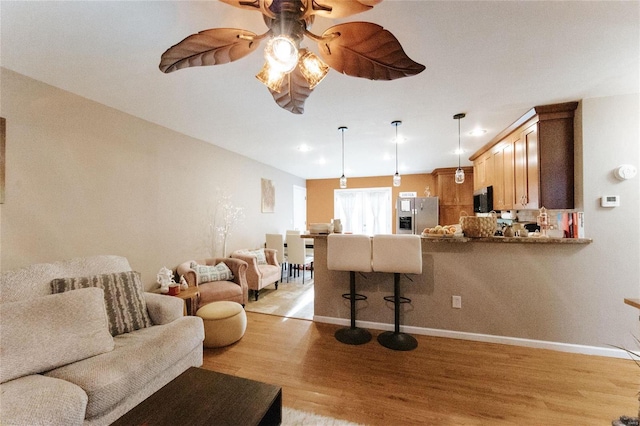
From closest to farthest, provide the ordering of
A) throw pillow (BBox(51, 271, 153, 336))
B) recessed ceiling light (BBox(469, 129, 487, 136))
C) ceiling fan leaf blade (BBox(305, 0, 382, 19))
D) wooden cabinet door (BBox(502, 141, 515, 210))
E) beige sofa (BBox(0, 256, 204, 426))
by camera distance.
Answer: ceiling fan leaf blade (BBox(305, 0, 382, 19)), beige sofa (BBox(0, 256, 204, 426)), throw pillow (BBox(51, 271, 153, 336)), wooden cabinet door (BBox(502, 141, 515, 210)), recessed ceiling light (BBox(469, 129, 487, 136))

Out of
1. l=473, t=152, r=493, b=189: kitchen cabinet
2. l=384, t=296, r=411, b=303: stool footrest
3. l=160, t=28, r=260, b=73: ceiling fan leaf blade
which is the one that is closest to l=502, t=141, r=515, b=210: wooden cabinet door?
l=473, t=152, r=493, b=189: kitchen cabinet

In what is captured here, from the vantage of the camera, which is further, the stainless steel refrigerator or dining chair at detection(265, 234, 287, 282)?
the stainless steel refrigerator

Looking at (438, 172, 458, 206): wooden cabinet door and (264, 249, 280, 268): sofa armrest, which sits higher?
(438, 172, 458, 206): wooden cabinet door

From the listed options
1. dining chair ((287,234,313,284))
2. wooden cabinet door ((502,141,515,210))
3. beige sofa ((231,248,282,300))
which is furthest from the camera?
dining chair ((287,234,313,284))

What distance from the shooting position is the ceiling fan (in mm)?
988

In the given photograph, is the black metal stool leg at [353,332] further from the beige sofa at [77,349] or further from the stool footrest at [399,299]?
the beige sofa at [77,349]

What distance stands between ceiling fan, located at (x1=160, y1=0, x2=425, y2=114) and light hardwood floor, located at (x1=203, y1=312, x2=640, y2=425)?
81.1 inches

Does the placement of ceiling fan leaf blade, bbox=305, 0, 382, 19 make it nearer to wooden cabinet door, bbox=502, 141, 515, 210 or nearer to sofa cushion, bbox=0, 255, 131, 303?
sofa cushion, bbox=0, 255, 131, 303

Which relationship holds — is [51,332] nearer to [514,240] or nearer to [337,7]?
[337,7]

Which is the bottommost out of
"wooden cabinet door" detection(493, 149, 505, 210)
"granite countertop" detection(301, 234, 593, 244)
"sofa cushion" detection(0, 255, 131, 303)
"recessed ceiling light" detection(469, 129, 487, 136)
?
"sofa cushion" detection(0, 255, 131, 303)

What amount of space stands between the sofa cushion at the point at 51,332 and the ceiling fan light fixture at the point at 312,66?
2.04 meters

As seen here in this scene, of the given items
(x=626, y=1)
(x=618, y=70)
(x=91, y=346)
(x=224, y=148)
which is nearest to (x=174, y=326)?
(x=91, y=346)

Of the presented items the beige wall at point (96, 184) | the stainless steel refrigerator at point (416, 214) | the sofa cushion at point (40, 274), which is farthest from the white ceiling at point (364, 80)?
the stainless steel refrigerator at point (416, 214)

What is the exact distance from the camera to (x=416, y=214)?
5.99 m
